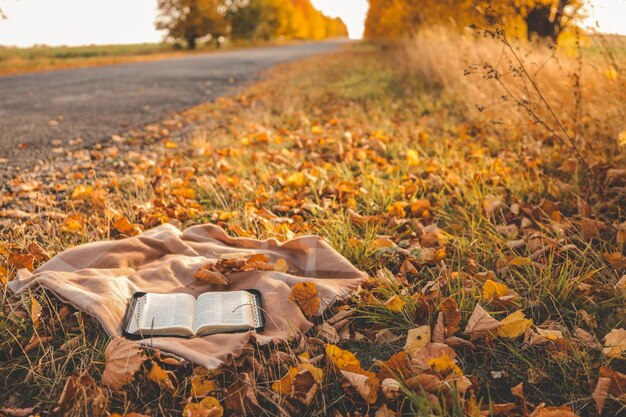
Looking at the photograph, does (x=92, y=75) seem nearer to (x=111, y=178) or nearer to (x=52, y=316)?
(x=111, y=178)

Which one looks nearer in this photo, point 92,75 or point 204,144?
point 204,144

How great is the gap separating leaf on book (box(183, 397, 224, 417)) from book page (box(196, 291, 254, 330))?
1.09 ft

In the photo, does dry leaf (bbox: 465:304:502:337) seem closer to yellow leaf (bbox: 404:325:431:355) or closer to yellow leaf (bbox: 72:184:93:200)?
yellow leaf (bbox: 404:325:431:355)

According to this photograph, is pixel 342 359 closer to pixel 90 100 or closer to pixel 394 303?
pixel 394 303

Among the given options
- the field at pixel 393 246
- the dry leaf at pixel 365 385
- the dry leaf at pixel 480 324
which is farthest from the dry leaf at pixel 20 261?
the dry leaf at pixel 480 324

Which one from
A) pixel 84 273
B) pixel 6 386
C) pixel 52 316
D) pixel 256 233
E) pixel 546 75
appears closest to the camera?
pixel 6 386

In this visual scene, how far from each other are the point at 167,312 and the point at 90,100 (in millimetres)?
5777

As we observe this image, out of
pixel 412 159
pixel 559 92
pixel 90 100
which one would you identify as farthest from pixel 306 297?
pixel 90 100

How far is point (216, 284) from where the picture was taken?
2.12 metres

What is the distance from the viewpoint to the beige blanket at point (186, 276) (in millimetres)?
1736

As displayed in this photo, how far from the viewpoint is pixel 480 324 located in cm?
177

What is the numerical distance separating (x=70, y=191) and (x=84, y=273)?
4.96 ft

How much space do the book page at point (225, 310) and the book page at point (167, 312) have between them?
38 mm

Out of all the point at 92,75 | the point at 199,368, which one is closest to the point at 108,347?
the point at 199,368
